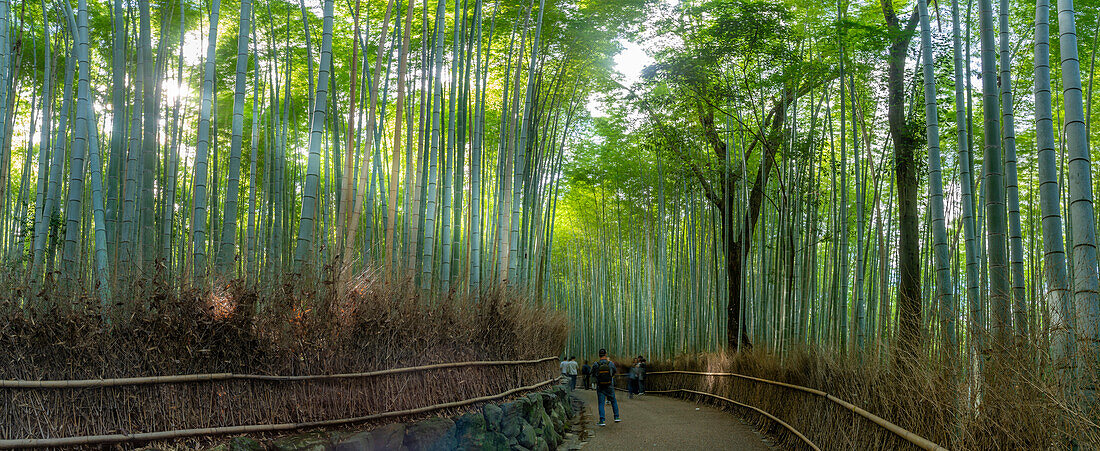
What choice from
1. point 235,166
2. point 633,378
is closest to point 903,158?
point 235,166

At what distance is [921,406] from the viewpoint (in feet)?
8.89

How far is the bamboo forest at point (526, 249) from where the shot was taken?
263 cm

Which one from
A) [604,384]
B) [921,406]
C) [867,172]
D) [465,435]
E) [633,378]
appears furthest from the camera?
[633,378]

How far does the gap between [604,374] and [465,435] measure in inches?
106

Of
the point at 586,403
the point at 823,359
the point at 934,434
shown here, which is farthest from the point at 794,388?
the point at 586,403

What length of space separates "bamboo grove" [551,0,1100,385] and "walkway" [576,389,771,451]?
92 cm

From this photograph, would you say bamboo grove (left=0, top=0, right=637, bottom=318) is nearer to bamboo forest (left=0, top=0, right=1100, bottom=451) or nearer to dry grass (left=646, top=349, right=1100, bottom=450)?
bamboo forest (left=0, top=0, right=1100, bottom=451)

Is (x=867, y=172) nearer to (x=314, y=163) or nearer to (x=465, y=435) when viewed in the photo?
(x=465, y=435)

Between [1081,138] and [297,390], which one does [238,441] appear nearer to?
[297,390]

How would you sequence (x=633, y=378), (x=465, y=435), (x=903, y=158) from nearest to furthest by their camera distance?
(x=465, y=435) < (x=903, y=158) < (x=633, y=378)

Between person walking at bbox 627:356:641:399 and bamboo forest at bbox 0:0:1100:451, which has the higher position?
bamboo forest at bbox 0:0:1100:451

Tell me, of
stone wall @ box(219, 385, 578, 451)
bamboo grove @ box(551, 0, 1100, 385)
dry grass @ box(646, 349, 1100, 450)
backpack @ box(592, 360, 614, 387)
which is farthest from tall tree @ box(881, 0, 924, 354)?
stone wall @ box(219, 385, 578, 451)

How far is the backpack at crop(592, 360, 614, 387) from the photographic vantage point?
265 inches

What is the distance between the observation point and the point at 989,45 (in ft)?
9.56
